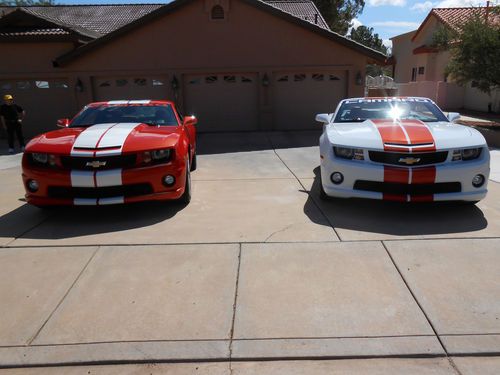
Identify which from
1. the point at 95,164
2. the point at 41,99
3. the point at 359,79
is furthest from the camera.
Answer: the point at 41,99

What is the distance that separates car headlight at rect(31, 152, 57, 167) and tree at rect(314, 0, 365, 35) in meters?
32.6

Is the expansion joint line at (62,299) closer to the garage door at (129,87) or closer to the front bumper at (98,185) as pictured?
the front bumper at (98,185)

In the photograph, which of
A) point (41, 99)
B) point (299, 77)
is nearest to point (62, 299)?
point (299, 77)

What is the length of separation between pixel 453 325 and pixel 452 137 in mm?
2779

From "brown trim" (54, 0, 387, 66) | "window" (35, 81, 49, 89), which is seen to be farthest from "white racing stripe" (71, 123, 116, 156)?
"window" (35, 81, 49, 89)

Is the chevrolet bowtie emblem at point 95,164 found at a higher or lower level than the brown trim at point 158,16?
lower

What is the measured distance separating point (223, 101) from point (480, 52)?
8.24 metres

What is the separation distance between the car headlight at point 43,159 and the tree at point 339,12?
107 feet

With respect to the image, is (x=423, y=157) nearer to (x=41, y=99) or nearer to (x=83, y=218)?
(x=83, y=218)

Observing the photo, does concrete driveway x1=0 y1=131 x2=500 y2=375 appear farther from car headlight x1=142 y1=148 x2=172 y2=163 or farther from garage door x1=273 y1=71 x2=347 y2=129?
garage door x1=273 y1=71 x2=347 y2=129

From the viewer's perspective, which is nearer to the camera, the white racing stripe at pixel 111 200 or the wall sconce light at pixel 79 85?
the white racing stripe at pixel 111 200

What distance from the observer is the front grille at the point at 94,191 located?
16.4 ft

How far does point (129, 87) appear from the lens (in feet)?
45.4

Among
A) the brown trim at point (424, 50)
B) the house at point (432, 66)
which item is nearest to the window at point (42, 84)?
the house at point (432, 66)
